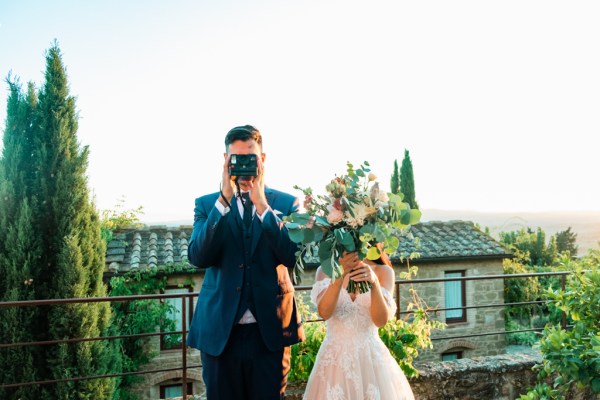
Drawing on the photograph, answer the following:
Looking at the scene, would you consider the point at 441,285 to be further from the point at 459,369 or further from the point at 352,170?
the point at 352,170

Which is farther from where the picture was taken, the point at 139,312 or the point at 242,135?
the point at 139,312

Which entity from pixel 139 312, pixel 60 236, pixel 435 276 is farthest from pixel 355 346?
pixel 435 276

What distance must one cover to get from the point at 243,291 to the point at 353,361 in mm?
723

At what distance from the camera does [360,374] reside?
237cm

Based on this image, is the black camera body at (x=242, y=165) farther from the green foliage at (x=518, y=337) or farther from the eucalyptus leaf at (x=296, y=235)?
the green foliage at (x=518, y=337)

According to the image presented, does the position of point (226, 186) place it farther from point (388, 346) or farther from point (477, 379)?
point (477, 379)

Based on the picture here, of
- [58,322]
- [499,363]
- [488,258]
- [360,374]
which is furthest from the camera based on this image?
[488,258]

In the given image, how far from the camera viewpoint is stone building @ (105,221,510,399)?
10.4 meters

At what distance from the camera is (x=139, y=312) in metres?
9.41

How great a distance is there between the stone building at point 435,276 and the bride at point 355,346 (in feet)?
26.1

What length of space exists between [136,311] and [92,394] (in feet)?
6.68

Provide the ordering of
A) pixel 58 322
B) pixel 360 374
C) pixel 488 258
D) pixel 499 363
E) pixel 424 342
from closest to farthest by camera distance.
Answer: pixel 360 374
pixel 424 342
pixel 499 363
pixel 58 322
pixel 488 258

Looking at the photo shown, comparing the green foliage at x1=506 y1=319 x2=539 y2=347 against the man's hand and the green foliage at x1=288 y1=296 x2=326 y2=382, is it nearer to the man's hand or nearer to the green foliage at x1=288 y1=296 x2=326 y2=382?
the green foliage at x1=288 y1=296 x2=326 y2=382

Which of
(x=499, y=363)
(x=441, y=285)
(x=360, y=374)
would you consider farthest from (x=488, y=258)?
(x=360, y=374)
